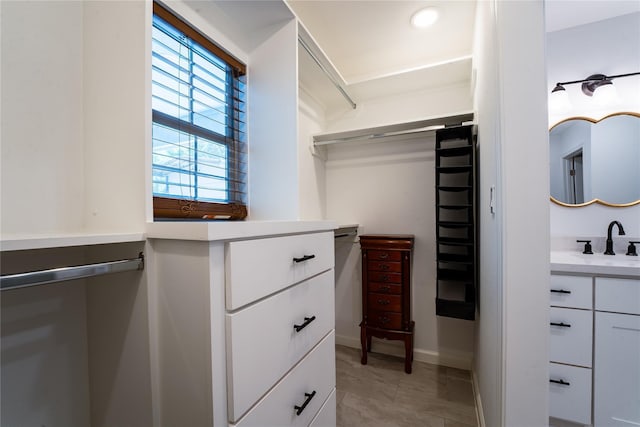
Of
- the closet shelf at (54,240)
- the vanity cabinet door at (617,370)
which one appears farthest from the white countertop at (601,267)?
the closet shelf at (54,240)

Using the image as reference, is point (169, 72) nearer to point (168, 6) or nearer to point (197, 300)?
point (168, 6)

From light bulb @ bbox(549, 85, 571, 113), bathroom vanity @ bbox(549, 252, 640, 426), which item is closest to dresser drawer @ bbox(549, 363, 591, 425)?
bathroom vanity @ bbox(549, 252, 640, 426)

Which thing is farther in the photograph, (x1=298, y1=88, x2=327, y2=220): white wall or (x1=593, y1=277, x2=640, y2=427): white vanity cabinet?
(x1=298, y1=88, x2=327, y2=220): white wall

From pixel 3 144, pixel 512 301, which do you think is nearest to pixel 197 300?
pixel 3 144

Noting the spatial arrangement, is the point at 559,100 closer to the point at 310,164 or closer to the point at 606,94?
the point at 606,94

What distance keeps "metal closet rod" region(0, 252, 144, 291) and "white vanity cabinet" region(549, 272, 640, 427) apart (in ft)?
6.10

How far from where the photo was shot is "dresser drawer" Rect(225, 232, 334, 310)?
2.07 ft

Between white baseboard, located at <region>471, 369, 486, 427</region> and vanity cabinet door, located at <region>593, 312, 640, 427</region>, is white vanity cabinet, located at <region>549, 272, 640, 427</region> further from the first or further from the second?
white baseboard, located at <region>471, 369, 486, 427</region>

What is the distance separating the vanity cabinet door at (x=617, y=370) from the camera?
117 cm

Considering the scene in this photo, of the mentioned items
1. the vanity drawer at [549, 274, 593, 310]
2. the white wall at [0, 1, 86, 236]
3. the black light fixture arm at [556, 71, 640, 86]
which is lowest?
the vanity drawer at [549, 274, 593, 310]

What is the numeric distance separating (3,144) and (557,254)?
261cm

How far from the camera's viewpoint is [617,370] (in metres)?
1.20

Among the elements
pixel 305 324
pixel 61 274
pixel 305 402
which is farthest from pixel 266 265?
pixel 305 402

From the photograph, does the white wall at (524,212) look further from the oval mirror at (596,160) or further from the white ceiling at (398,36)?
the oval mirror at (596,160)
